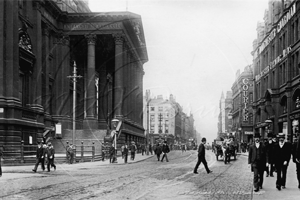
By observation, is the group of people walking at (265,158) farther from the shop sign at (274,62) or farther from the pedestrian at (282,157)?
the shop sign at (274,62)

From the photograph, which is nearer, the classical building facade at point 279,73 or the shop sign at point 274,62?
the classical building facade at point 279,73

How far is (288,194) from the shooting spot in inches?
563

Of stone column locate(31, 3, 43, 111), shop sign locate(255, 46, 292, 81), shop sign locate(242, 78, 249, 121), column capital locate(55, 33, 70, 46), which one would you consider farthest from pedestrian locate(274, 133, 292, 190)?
shop sign locate(242, 78, 249, 121)

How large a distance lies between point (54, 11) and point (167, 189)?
4087 cm

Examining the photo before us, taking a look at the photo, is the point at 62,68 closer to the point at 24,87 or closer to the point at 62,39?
the point at 62,39

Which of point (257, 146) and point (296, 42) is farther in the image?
point (296, 42)

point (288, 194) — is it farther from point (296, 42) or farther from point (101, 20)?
point (101, 20)

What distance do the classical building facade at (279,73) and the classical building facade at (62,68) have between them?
61.7ft

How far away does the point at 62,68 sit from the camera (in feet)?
180

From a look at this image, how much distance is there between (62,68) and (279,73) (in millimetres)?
28253

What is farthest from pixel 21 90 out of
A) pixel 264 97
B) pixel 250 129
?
pixel 250 129

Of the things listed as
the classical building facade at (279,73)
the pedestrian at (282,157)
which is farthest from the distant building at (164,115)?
the pedestrian at (282,157)

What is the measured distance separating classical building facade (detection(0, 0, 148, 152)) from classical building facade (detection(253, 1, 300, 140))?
18810 mm

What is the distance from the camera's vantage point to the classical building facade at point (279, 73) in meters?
52.5
